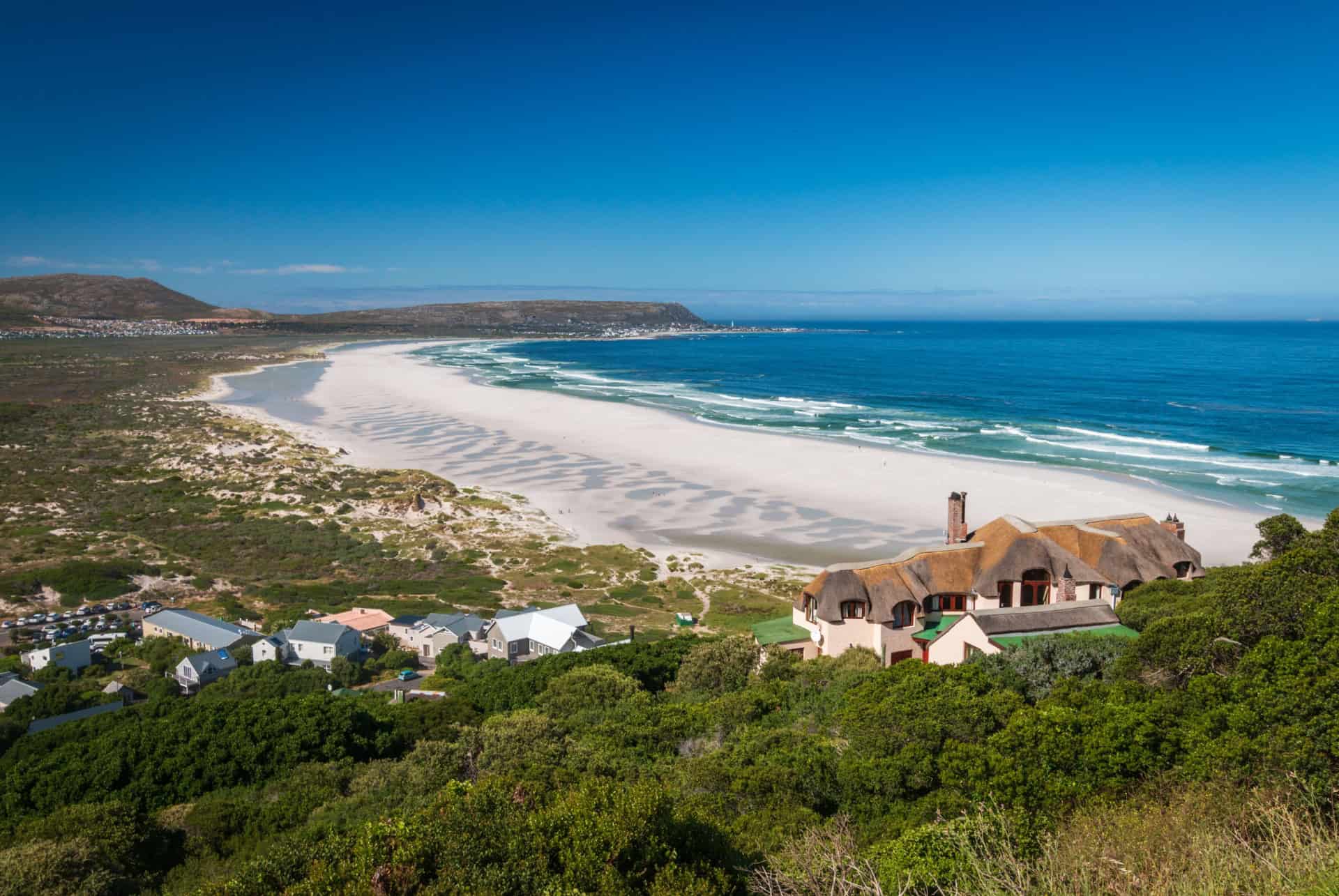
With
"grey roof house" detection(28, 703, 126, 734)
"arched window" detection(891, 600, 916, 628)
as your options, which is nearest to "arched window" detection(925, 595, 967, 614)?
"arched window" detection(891, 600, 916, 628)

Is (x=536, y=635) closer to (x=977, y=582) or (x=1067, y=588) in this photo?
(x=977, y=582)

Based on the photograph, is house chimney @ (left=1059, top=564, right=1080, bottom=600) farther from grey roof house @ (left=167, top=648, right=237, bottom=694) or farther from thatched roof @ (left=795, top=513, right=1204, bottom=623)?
grey roof house @ (left=167, top=648, right=237, bottom=694)

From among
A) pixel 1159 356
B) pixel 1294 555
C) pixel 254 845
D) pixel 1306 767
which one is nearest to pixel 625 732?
pixel 254 845

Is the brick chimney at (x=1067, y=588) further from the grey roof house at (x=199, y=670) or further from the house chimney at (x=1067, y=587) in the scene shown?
the grey roof house at (x=199, y=670)

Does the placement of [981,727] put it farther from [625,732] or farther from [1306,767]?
[625,732]

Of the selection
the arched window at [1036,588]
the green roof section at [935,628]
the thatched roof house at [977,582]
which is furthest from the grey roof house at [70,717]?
the arched window at [1036,588]

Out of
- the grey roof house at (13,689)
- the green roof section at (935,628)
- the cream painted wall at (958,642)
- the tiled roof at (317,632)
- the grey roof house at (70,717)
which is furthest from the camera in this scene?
the tiled roof at (317,632)
